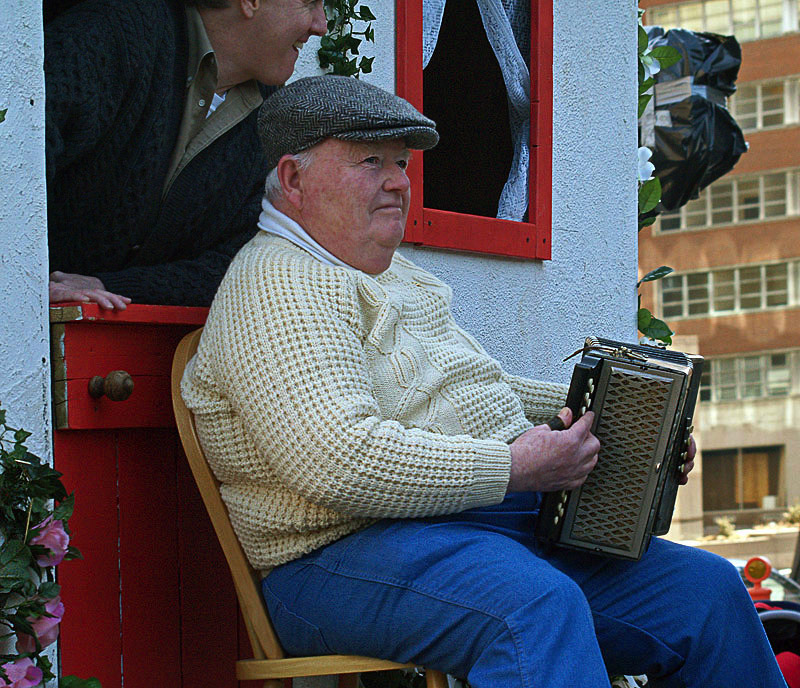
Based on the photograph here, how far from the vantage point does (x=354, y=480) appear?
7.12 feet

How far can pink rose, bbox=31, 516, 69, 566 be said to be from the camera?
83.4 inches

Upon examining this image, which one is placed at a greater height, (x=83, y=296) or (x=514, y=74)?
(x=514, y=74)

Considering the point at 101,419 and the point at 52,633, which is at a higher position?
the point at 101,419

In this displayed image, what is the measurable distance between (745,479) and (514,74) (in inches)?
1093

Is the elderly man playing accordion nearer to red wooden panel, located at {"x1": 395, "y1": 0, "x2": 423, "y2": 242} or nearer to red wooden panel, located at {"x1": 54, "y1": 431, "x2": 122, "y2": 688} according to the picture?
red wooden panel, located at {"x1": 54, "y1": 431, "x2": 122, "y2": 688}

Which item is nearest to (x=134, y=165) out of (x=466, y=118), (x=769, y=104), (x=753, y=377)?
(x=466, y=118)

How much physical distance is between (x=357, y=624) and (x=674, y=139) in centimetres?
490


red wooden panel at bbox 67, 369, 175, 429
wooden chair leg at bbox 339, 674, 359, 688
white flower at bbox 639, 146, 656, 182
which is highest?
white flower at bbox 639, 146, 656, 182

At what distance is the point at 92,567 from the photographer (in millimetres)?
2463

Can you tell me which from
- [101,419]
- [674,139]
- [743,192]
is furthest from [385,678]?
[743,192]

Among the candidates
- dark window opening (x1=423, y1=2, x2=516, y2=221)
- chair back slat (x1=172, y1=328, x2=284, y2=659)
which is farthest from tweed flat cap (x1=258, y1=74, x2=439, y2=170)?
dark window opening (x1=423, y1=2, x2=516, y2=221)

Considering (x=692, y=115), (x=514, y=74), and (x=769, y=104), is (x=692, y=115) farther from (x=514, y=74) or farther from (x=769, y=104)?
(x=769, y=104)

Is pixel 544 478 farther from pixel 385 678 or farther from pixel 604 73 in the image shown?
pixel 604 73

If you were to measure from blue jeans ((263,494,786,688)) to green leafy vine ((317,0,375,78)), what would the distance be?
4.43ft
